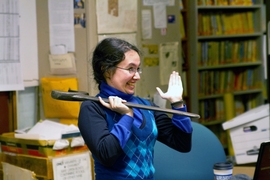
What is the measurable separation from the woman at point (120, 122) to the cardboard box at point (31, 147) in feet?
3.33

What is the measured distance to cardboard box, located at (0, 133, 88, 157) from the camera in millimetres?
2955

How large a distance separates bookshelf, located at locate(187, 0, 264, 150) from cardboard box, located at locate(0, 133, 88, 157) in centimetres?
264

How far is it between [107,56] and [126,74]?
103 mm

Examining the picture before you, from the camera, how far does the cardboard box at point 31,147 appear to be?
2955mm

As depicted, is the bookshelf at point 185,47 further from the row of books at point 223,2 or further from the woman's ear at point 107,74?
the woman's ear at point 107,74

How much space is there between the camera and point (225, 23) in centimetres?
592

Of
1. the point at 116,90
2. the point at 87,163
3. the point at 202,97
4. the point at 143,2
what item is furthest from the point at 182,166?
the point at 202,97

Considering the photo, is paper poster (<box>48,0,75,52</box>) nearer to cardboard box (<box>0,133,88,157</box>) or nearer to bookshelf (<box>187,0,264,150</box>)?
cardboard box (<box>0,133,88,157</box>)

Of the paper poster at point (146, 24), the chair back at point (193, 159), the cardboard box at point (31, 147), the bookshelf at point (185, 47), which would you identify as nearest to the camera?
the chair back at point (193, 159)

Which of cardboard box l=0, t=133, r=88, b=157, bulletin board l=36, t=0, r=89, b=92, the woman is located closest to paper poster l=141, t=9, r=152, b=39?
bulletin board l=36, t=0, r=89, b=92

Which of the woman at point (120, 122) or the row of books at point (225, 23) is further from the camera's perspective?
the row of books at point (225, 23)

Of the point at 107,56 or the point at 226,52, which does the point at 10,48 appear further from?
the point at 226,52

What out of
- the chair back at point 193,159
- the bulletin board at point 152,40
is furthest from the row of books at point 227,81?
the chair back at point 193,159

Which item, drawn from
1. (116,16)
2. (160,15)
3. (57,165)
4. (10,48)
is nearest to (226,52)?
(160,15)
